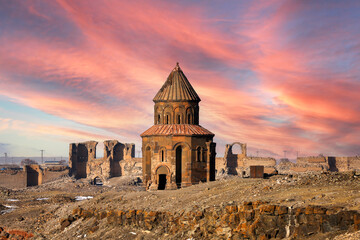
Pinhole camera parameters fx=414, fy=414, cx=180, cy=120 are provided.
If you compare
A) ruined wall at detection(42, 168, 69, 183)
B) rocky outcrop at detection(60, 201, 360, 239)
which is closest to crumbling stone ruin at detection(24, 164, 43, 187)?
ruined wall at detection(42, 168, 69, 183)

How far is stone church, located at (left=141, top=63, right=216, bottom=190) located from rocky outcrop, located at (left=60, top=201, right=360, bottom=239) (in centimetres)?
1156

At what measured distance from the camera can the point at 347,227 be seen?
1098 cm

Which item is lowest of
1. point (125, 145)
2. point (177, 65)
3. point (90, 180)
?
point (90, 180)

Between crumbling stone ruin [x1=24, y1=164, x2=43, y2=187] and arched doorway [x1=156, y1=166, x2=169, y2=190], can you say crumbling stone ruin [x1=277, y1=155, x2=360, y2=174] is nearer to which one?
arched doorway [x1=156, y1=166, x2=169, y2=190]

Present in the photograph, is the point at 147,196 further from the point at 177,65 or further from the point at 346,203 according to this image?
the point at 177,65

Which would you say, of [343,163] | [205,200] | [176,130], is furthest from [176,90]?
[343,163]

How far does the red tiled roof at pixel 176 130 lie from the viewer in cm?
2939

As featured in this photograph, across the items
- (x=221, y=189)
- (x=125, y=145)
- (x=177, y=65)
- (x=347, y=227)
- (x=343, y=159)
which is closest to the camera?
(x=347, y=227)

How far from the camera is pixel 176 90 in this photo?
31.0m

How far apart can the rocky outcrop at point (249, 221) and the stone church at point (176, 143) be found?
37.9 ft

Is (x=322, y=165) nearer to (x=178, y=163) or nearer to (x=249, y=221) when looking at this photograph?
(x=178, y=163)

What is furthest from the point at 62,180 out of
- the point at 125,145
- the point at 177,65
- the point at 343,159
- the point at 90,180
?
the point at 343,159

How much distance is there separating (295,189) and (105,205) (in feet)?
34.1

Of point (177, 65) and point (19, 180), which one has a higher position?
point (177, 65)
